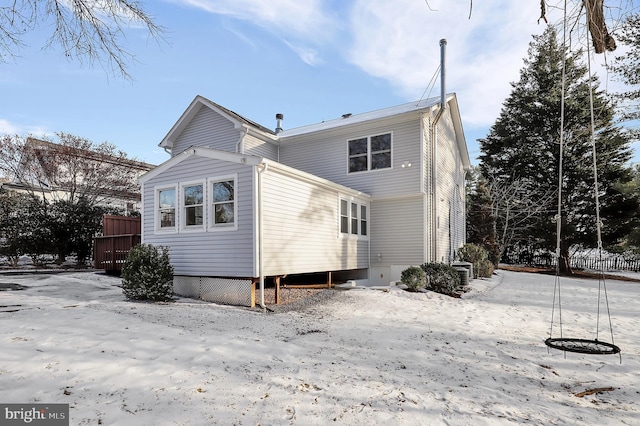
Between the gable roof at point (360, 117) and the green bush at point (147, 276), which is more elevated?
the gable roof at point (360, 117)

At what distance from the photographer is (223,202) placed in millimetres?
8609

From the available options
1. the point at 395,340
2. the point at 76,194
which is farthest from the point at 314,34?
the point at 76,194

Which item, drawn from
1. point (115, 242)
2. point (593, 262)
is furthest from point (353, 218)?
point (593, 262)

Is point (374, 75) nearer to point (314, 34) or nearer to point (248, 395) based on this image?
point (314, 34)

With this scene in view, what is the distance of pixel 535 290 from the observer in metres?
12.2

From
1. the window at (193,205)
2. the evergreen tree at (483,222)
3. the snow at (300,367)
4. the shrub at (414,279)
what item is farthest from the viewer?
the evergreen tree at (483,222)

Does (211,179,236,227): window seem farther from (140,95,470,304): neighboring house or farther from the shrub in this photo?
the shrub

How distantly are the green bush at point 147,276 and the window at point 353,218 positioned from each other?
5.65 metres

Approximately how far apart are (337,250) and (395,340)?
5910 mm

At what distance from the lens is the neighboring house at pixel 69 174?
727 inches

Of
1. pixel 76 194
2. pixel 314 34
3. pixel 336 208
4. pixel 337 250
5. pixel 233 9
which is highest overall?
pixel 314 34

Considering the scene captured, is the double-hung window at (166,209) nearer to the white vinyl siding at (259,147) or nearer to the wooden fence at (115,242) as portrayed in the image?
the wooden fence at (115,242)

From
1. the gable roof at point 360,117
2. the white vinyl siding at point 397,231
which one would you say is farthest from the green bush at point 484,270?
the gable roof at point 360,117

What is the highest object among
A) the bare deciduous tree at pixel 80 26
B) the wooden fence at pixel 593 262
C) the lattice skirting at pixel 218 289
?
the bare deciduous tree at pixel 80 26
